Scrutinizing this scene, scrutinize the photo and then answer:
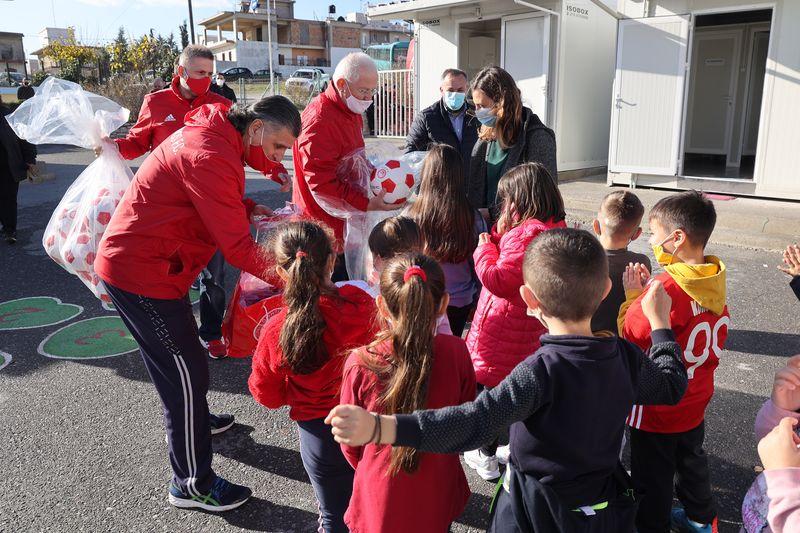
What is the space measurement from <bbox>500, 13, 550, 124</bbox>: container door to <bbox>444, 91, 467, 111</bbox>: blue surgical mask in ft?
18.4

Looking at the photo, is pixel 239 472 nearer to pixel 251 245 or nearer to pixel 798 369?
pixel 251 245

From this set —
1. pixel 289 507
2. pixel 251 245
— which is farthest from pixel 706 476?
pixel 251 245

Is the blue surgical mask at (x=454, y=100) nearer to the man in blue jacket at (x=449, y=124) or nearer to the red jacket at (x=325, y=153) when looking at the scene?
the man in blue jacket at (x=449, y=124)

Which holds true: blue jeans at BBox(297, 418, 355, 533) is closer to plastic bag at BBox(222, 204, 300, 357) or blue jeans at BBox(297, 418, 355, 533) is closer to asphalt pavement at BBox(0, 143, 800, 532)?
asphalt pavement at BBox(0, 143, 800, 532)

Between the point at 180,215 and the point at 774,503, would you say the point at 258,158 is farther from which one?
the point at 774,503

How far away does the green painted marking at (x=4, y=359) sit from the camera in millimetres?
4164

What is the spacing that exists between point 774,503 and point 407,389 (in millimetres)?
941

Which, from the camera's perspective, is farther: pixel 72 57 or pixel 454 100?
pixel 72 57

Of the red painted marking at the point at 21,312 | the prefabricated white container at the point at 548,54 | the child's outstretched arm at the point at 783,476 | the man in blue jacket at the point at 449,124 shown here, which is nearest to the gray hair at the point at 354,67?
the man in blue jacket at the point at 449,124

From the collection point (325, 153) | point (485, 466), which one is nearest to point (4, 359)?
point (325, 153)

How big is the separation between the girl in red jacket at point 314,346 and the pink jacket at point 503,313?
0.57m

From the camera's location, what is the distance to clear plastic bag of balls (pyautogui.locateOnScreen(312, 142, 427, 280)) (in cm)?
314

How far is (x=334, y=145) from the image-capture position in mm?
3178

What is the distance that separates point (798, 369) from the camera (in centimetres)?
181
